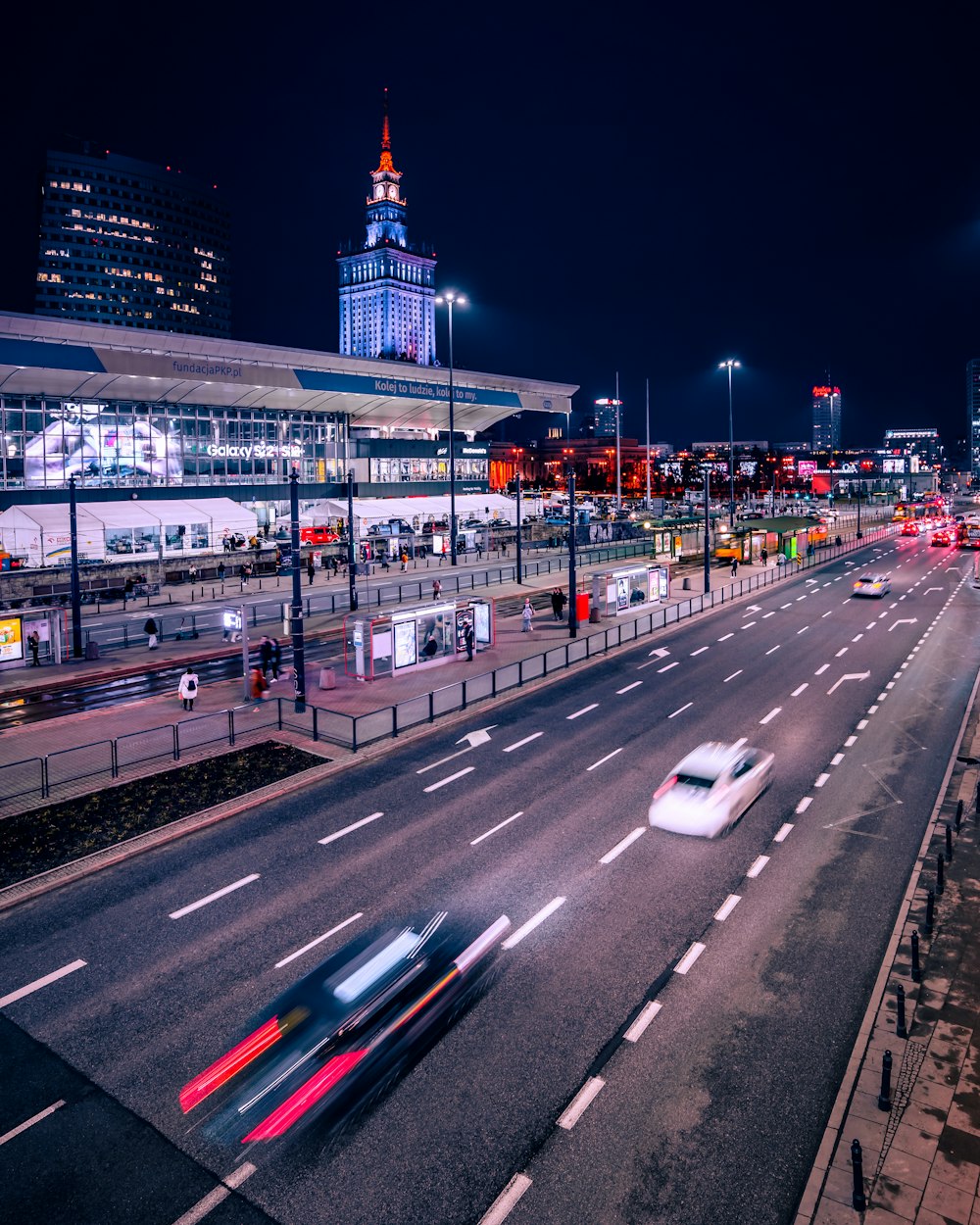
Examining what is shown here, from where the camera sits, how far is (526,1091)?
8.82 meters

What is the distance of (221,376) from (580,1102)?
6912cm

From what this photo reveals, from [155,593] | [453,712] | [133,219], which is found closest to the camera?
[453,712]

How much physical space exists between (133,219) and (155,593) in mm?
145584

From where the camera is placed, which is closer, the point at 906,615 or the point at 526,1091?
the point at 526,1091

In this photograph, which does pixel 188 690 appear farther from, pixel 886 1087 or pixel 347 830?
pixel 886 1087

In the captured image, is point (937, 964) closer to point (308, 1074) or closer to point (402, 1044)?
point (402, 1044)

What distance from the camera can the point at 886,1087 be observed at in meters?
8.11

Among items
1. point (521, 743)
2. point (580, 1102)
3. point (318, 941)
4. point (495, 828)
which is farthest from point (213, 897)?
point (521, 743)

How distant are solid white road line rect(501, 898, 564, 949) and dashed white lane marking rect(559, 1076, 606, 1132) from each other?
285 centimetres

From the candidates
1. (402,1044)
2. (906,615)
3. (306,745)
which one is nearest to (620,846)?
(402,1044)

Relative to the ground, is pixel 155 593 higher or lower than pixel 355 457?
lower

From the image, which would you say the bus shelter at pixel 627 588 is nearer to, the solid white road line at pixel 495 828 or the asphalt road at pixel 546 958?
the asphalt road at pixel 546 958

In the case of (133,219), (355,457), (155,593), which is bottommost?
(155,593)

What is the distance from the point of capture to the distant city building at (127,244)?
153 metres
